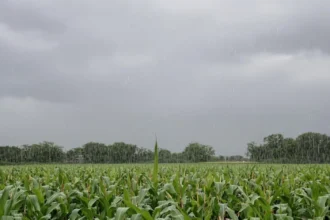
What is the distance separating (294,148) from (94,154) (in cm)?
5312

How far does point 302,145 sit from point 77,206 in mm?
87369

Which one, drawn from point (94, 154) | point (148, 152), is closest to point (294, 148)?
point (148, 152)

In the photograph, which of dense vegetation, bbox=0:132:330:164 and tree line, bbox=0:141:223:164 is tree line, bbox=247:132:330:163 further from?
tree line, bbox=0:141:223:164

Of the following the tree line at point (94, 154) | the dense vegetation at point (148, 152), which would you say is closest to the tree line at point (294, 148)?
the dense vegetation at point (148, 152)

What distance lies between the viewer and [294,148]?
8275cm

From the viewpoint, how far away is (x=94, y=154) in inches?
3469

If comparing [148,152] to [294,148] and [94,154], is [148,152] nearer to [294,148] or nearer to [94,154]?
[94,154]

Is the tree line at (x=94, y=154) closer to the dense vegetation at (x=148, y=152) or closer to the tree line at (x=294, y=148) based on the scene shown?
the dense vegetation at (x=148, y=152)

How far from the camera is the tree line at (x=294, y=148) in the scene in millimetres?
78375

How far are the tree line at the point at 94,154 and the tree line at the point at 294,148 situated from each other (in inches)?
452

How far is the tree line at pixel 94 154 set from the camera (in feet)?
270

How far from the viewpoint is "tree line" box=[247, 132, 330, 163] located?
78.4m

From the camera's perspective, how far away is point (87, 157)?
8744 cm

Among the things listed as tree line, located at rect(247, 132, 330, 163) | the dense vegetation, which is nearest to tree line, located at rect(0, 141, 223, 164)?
the dense vegetation
